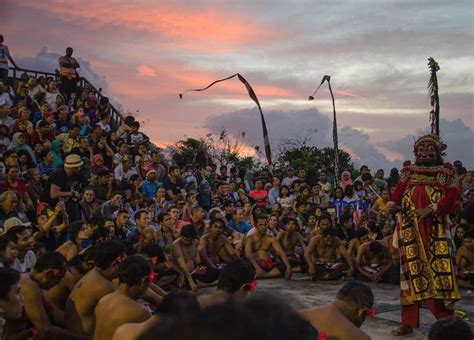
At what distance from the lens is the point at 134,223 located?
1028cm

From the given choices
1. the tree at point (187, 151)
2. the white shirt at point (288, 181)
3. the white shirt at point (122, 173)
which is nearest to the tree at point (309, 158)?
the tree at point (187, 151)

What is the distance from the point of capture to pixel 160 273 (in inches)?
338

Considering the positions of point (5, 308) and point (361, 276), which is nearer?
point (5, 308)

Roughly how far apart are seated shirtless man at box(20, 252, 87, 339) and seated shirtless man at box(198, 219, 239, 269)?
4511 mm

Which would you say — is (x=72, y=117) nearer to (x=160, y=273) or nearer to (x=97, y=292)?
(x=160, y=273)

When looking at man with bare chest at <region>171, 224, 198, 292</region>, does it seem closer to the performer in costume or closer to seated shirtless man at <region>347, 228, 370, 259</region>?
seated shirtless man at <region>347, 228, 370, 259</region>

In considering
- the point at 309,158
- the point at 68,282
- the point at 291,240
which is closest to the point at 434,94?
the point at 309,158

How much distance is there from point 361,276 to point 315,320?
6.38 m

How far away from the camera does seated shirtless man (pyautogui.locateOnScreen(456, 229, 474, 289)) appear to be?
9070 millimetres

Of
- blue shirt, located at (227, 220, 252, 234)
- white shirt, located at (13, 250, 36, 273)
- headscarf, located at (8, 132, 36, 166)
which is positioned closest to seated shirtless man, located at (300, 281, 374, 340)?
white shirt, located at (13, 250, 36, 273)

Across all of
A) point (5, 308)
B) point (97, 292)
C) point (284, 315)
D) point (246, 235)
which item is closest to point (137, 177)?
point (246, 235)

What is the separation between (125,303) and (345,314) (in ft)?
4.85

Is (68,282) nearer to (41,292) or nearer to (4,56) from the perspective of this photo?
(41,292)

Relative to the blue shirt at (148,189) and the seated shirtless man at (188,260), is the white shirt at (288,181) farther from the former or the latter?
the seated shirtless man at (188,260)
